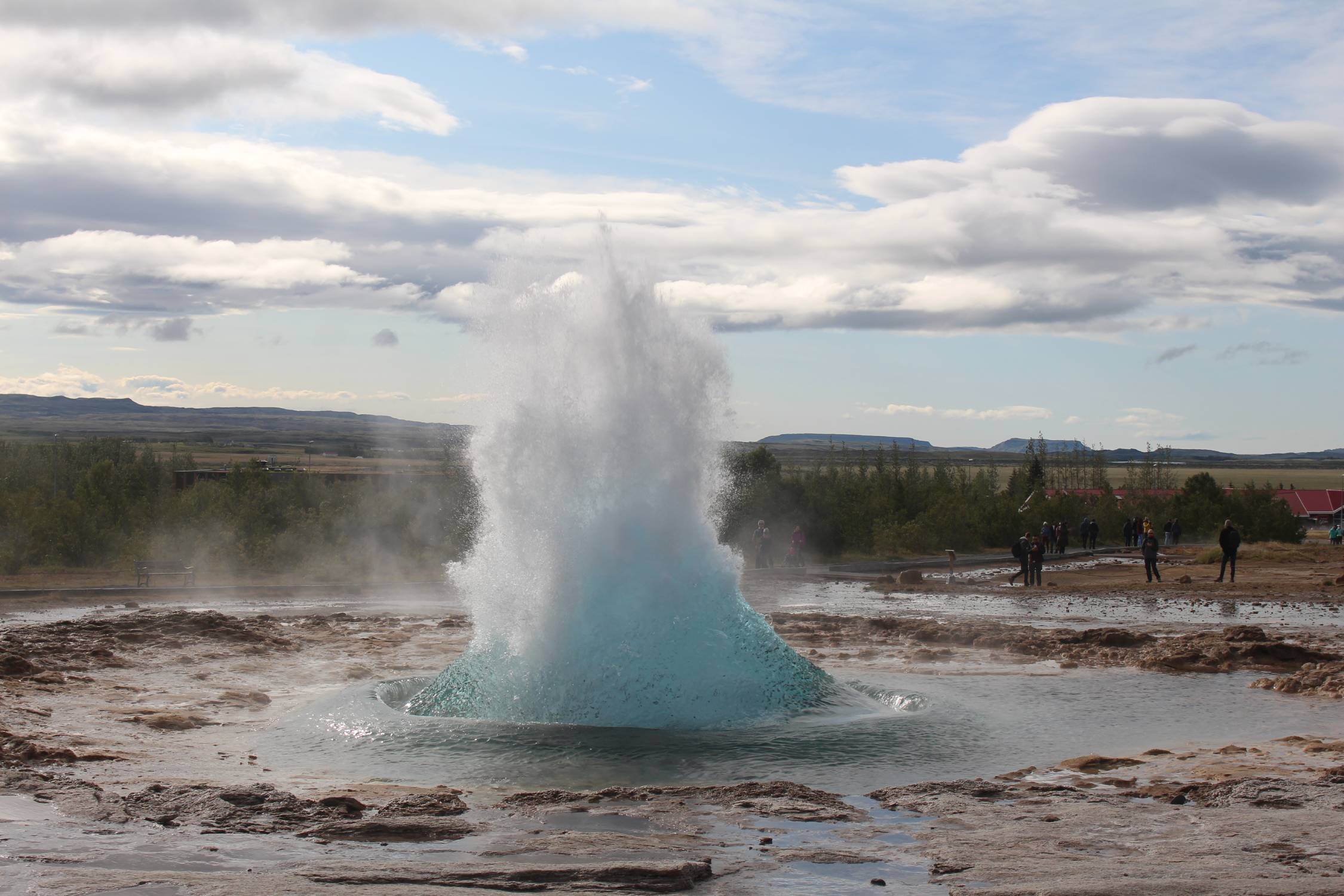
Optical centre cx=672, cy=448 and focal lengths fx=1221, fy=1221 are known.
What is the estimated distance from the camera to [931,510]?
42500mm

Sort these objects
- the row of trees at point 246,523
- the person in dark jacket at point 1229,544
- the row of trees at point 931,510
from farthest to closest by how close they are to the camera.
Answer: the row of trees at point 931,510 < the row of trees at point 246,523 < the person in dark jacket at point 1229,544

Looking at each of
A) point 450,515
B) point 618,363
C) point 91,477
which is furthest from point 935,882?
point 91,477

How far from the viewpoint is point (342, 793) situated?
28.6ft

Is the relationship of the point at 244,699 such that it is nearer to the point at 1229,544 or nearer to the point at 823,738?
the point at 823,738

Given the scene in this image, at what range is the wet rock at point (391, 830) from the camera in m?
7.46

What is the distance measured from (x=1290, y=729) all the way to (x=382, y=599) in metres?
17.9

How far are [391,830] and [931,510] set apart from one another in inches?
1438

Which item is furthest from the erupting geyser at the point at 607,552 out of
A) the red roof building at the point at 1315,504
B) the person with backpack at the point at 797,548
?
the red roof building at the point at 1315,504

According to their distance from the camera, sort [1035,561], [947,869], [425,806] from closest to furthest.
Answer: [947,869] < [425,806] < [1035,561]

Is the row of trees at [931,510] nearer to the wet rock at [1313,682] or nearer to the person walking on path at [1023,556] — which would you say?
the person walking on path at [1023,556]

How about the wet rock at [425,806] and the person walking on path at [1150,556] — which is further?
the person walking on path at [1150,556]

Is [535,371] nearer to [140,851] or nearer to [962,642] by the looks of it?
[140,851]

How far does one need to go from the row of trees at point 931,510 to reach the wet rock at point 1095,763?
25898 millimetres

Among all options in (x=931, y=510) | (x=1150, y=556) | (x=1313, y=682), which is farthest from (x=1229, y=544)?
(x=1313, y=682)
